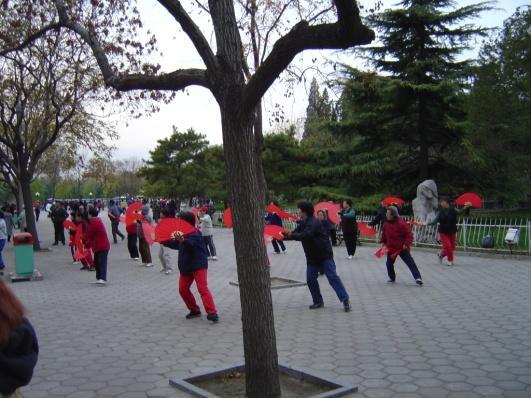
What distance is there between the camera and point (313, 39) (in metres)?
3.98

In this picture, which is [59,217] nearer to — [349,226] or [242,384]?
[349,226]

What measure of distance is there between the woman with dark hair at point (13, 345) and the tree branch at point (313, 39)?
2.47 metres

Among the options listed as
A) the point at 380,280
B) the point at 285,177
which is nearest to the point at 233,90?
the point at 380,280

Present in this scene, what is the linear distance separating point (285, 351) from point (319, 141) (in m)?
25.7

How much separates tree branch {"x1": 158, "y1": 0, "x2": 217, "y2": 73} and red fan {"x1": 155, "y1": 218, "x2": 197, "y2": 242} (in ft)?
12.6

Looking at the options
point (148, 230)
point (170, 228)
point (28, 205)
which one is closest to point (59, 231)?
point (28, 205)

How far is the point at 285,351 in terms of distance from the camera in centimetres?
636

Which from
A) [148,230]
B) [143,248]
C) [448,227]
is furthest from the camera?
[143,248]

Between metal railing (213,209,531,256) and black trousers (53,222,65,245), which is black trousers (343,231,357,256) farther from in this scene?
black trousers (53,222,65,245)

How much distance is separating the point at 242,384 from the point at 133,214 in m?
10.4

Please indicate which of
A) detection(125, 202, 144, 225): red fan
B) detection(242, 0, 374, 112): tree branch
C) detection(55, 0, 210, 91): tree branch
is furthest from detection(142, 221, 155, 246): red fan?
detection(242, 0, 374, 112): tree branch

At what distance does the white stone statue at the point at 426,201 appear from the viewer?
19922 mm

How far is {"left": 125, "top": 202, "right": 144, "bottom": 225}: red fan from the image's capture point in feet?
48.7

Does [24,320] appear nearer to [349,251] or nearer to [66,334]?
[66,334]
